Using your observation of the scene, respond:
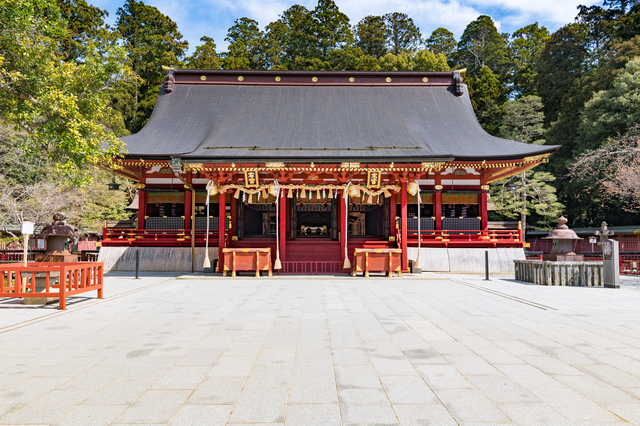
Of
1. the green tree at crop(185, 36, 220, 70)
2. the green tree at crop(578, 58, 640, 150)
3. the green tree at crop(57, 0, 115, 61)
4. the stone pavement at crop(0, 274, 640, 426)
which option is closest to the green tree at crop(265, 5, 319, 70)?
the green tree at crop(185, 36, 220, 70)

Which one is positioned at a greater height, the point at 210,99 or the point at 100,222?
the point at 210,99

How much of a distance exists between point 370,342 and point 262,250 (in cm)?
843

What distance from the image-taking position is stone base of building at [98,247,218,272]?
1467 centimetres

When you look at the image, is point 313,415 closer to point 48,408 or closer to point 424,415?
point 424,415

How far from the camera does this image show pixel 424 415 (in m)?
2.67

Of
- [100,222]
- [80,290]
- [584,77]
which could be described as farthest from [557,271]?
[584,77]

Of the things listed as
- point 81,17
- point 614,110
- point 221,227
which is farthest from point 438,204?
point 81,17

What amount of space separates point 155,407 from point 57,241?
865 centimetres

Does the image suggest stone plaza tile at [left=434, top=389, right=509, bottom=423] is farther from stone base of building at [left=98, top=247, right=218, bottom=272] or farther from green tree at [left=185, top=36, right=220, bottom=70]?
green tree at [left=185, top=36, right=220, bottom=70]

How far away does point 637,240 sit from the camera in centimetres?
2067

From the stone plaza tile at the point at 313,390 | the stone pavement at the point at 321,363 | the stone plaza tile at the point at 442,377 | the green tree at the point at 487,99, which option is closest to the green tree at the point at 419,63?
the green tree at the point at 487,99

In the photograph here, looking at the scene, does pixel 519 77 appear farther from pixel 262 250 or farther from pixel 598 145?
pixel 262 250

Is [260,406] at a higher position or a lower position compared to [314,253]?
lower

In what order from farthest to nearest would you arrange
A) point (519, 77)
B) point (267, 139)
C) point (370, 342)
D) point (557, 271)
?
point (519, 77) < point (267, 139) < point (557, 271) < point (370, 342)
